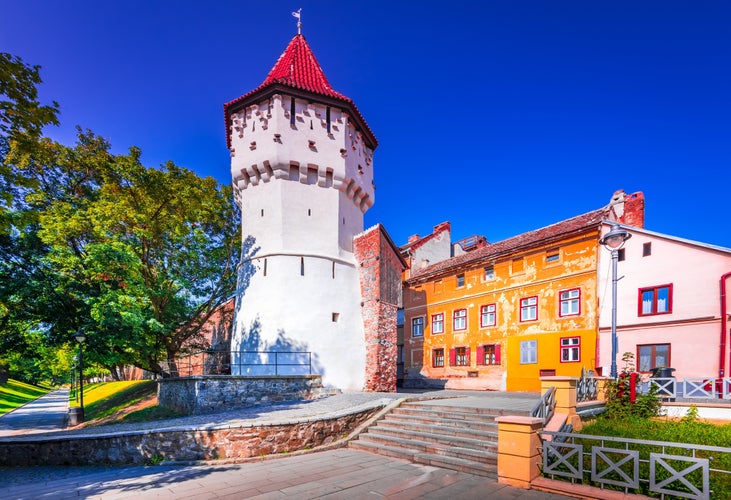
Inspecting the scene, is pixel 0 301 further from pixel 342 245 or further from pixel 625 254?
pixel 625 254

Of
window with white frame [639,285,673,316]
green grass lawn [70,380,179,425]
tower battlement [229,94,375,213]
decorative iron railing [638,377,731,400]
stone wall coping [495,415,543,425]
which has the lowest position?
green grass lawn [70,380,179,425]

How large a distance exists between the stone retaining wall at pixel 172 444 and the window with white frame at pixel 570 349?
13616 millimetres

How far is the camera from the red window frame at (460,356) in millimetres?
23812

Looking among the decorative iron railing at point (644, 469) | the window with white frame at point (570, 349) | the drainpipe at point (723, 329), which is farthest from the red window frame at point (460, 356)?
the decorative iron railing at point (644, 469)

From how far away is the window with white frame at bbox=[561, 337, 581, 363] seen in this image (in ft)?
60.4

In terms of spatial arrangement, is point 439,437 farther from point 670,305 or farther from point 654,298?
point 654,298

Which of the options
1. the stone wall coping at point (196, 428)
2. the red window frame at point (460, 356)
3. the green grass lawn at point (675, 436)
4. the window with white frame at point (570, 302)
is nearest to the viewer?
the green grass lawn at point (675, 436)

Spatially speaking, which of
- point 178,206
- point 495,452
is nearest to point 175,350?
point 178,206

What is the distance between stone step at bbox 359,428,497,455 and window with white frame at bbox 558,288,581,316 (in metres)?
13.6

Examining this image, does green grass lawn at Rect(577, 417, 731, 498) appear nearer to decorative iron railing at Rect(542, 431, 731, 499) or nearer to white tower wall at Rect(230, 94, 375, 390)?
decorative iron railing at Rect(542, 431, 731, 499)

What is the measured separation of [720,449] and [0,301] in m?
20.8

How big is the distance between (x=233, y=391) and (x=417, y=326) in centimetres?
1737

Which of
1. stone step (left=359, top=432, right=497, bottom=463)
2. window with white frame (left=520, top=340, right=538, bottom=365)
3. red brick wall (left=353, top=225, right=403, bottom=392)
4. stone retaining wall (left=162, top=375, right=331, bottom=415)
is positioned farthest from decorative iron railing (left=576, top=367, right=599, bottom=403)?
stone retaining wall (left=162, top=375, right=331, bottom=415)

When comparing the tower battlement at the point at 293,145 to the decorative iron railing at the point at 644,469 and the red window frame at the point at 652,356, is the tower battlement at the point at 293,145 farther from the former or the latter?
the red window frame at the point at 652,356
